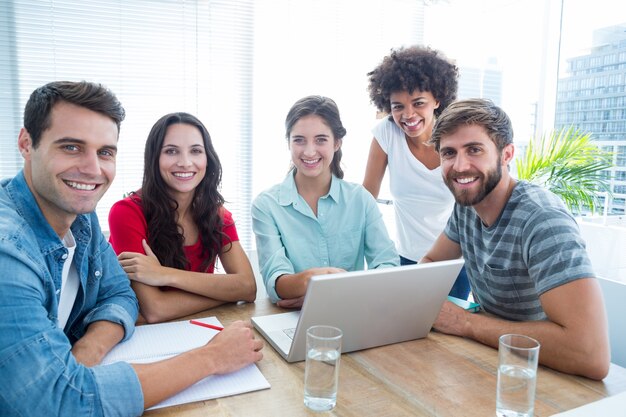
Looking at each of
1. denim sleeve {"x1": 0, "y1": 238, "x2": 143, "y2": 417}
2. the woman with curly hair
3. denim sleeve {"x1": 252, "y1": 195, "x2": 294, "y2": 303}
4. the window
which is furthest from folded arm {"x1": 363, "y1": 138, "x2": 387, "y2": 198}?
denim sleeve {"x1": 0, "y1": 238, "x2": 143, "y2": 417}

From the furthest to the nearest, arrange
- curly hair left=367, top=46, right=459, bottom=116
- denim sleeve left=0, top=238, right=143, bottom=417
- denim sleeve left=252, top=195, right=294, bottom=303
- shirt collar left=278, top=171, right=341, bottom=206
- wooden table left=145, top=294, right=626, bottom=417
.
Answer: curly hair left=367, top=46, right=459, bottom=116 < shirt collar left=278, top=171, right=341, bottom=206 < denim sleeve left=252, top=195, right=294, bottom=303 < wooden table left=145, top=294, right=626, bottom=417 < denim sleeve left=0, top=238, right=143, bottom=417

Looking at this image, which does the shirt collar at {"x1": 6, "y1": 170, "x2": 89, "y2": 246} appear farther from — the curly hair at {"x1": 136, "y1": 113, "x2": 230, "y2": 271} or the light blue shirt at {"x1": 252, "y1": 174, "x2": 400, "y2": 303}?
the light blue shirt at {"x1": 252, "y1": 174, "x2": 400, "y2": 303}

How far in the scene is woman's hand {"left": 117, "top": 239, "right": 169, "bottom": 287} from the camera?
1.49 meters

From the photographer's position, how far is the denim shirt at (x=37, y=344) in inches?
32.3

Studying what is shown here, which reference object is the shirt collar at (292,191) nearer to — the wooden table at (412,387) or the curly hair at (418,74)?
the curly hair at (418,74)

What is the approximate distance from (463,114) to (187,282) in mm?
980

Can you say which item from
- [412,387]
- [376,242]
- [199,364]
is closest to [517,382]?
[412,387]

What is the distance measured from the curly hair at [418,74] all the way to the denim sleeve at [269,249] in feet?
2.88

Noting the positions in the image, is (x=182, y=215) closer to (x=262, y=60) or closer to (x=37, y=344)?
(x=37, y=344)

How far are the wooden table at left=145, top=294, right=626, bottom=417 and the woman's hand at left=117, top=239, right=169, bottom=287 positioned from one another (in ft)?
1.51

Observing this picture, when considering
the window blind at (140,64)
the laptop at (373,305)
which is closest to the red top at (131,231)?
the laptop at (373,305)

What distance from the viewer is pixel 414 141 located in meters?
2.32

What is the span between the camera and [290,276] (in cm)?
155

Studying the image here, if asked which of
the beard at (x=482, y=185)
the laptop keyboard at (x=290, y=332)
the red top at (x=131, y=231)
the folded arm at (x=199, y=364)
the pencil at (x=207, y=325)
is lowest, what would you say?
the pencil at (x=207, y=325)
